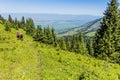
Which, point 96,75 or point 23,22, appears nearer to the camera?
point 96,75

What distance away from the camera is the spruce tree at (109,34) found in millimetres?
59219

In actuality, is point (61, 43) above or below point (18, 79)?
below

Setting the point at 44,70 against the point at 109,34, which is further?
the point at 109,34

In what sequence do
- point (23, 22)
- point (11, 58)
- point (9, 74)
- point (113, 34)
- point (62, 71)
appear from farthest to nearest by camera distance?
point (23, 22) < point (113, 34) < point (11, 58) < point (62, 71) < point (9, 74)

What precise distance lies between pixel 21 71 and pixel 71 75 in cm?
451

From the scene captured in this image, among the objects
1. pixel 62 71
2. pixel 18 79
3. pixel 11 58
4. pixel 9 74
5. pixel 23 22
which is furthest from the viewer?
pixel 23 22

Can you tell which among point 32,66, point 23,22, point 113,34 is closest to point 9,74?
point 32,66

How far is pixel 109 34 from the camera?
193ft

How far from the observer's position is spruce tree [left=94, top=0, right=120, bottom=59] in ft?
194

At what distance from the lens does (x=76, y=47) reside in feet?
452

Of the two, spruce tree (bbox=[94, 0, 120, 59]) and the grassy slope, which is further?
spruce tree (bbox=[94, 0, 120, 59])

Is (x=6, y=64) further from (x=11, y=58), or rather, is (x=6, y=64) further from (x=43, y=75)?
(x=43, y=75)

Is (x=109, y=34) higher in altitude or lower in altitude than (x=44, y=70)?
lower

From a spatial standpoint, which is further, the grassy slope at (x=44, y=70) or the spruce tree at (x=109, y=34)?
the spruce tree at (x=109, y=34)
